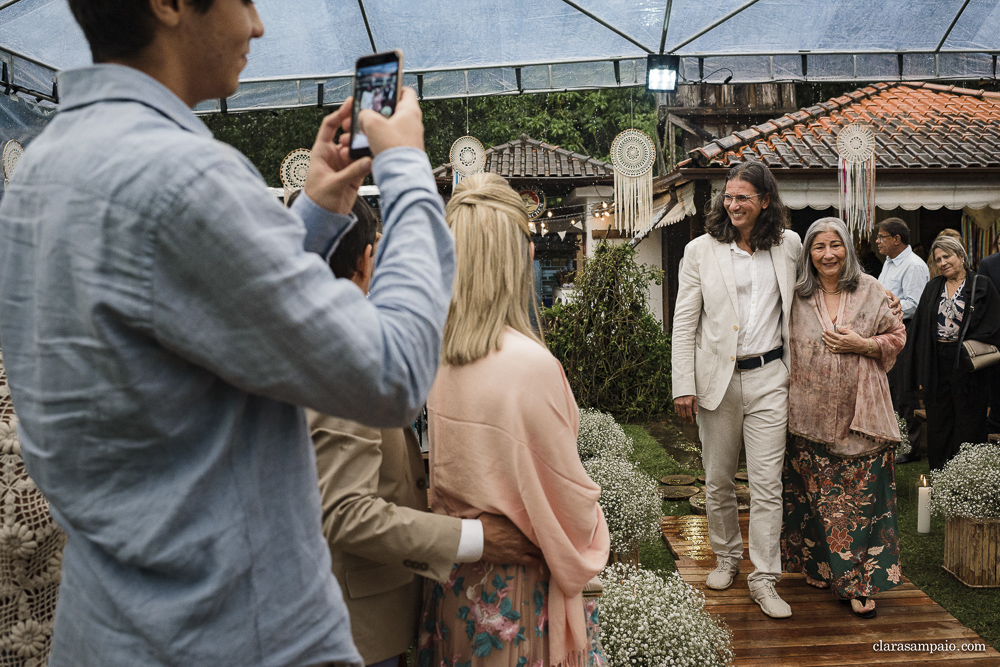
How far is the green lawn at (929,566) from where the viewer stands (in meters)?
3.88

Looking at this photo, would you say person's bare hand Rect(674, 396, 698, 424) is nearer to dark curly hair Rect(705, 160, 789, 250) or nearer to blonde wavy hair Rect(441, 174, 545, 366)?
dark curly hair Rect(705, 160, 789, 250)

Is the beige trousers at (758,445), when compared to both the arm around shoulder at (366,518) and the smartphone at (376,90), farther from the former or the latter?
the smartphone at (376,90)

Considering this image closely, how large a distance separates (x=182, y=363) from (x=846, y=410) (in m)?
3.69

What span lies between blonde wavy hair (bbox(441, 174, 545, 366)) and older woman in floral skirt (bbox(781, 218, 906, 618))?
2.52 m

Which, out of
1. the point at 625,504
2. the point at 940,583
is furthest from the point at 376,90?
the point at 940,583

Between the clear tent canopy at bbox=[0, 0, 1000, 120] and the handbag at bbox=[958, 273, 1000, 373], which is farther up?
the clear tent canopy at bbox=[0, 0, 1000, 120]

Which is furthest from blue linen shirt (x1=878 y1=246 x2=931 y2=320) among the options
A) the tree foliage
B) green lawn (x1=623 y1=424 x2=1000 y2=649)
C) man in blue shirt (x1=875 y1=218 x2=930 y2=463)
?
the tree foliage

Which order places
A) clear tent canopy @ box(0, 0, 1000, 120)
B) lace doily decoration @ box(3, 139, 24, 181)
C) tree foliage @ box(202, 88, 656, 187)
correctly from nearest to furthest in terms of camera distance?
clear tent canopy @ box(0, 0, 1000, 120) → lace doily decoration @ box(3, 139, 24, 181) → tree foliage @ box(202, 88, 656, 187)

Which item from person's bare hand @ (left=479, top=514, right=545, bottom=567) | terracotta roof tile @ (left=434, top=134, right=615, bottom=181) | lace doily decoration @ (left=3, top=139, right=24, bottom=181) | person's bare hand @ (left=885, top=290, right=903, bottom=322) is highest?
terracotta roof tile @ (left=434, top=134, right=615, bottom=181)

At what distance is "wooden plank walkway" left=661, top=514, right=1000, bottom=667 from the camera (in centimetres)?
341

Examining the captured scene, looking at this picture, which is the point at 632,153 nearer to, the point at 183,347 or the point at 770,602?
the point at 770,602

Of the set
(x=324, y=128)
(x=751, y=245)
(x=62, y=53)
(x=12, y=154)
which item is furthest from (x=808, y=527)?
(x=12, y=154)

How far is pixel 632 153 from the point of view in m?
8.26

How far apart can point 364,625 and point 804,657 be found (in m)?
2.51
